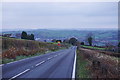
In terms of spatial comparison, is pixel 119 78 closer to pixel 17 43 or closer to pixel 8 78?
pixel 8 78

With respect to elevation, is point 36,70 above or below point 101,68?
below

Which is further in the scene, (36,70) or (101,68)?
(36,70)

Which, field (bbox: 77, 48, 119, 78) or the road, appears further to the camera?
the road

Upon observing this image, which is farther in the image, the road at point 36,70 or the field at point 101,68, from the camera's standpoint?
the road at point 36,70

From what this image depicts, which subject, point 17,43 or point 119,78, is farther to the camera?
point 17,43

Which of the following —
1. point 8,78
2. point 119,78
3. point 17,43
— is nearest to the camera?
point 119,78


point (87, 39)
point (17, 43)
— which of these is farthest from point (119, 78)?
point (87, 39)

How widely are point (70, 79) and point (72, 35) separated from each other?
524ft

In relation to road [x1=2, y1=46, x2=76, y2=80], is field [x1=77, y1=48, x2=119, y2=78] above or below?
above

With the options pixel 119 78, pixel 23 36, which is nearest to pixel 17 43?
pixel 119 78

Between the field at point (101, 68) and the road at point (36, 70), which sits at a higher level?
the field at point (101, 68)

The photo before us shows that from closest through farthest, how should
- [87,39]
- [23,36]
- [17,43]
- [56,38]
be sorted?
[17,43] → [23,36] → [87,39] → [56,38]

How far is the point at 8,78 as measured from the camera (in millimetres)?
10125

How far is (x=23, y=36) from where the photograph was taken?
258 feet
